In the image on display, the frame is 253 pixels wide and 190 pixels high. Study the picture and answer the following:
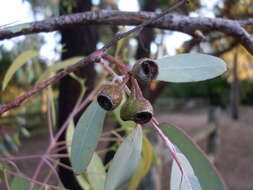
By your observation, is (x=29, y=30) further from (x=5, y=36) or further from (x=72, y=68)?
(x=72, y=68)

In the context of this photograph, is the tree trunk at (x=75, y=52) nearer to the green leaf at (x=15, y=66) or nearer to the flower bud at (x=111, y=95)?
the green leaf at (x=15, y=66)

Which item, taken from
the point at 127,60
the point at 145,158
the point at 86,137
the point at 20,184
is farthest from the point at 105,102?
the point at 127,60

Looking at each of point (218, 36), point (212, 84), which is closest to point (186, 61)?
point (218, 36)

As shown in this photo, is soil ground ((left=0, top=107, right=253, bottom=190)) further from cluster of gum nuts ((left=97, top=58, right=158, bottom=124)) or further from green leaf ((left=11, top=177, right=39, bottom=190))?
cluster of gum nuts ((left=97, top=58, right=158, bottom=124))

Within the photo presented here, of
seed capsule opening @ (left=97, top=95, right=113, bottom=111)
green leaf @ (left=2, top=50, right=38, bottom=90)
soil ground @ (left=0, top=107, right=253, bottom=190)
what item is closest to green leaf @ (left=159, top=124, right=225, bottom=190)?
seed capsule opening @ (left=97, top=95, right=113, bottom=111)

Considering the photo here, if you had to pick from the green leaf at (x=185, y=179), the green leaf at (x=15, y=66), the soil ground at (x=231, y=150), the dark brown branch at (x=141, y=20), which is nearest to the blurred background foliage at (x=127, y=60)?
the dark brown branch at (x=141, y=20)

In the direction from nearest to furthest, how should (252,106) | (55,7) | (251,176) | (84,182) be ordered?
(84,182), (55,7), (251,176), (252,106)
